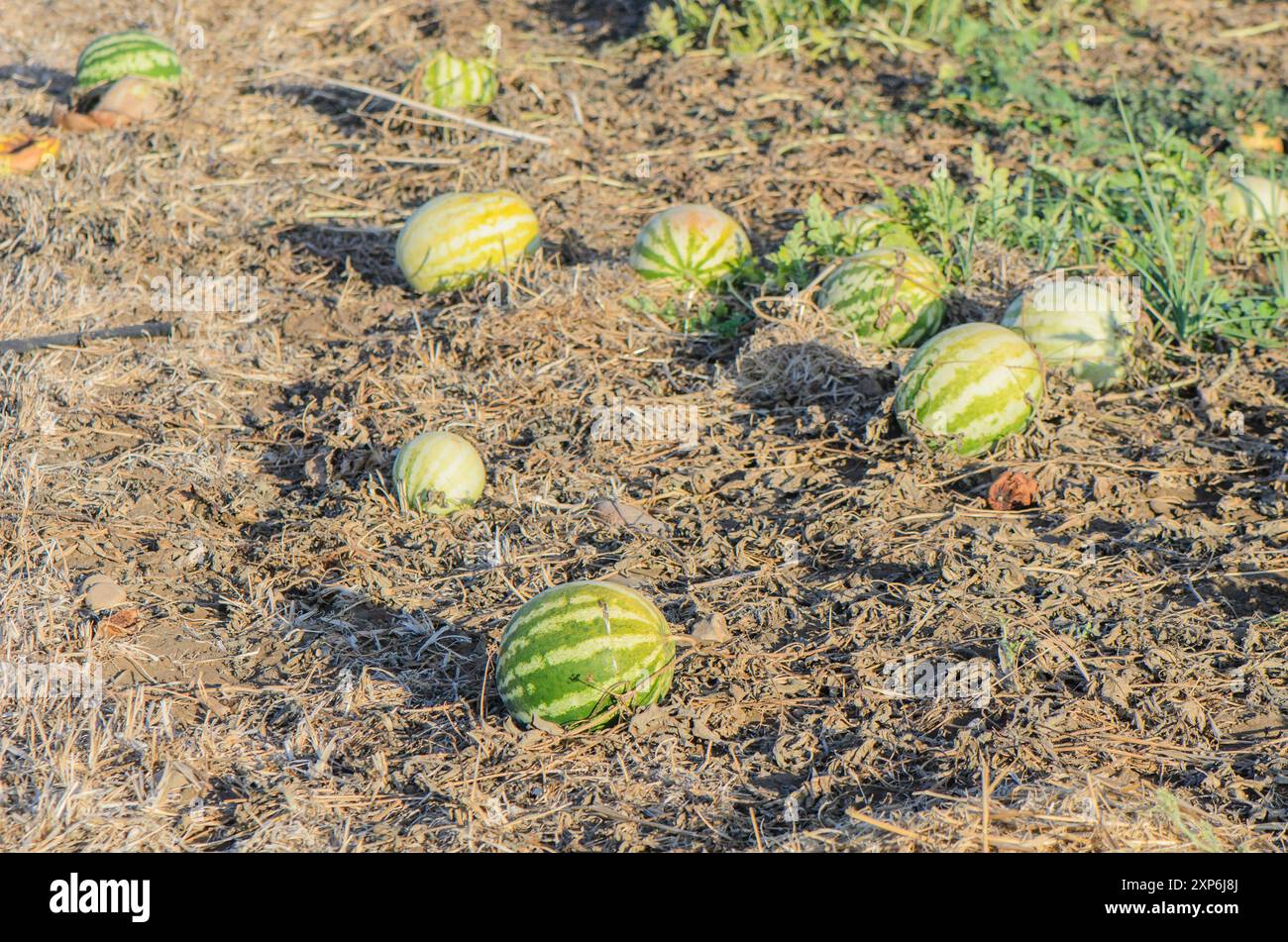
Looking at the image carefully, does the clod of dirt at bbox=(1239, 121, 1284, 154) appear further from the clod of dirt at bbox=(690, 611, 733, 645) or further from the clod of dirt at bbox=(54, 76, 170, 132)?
the clod of dirt at bbox=(54, 76, 170, 132)

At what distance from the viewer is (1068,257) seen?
5262 millimetres

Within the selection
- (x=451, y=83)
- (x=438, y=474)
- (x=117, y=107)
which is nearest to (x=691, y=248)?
(x=438, y=474)

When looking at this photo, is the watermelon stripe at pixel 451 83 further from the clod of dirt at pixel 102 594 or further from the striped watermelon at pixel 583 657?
the striped watermelon at pixel 583 657

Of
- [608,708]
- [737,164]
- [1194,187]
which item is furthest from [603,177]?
[608,708]

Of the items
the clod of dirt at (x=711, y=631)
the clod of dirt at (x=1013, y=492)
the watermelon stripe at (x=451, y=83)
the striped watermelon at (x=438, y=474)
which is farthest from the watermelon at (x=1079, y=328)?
the watermelon stripe at (x=451, y=83)

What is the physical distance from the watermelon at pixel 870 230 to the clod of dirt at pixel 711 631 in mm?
2126

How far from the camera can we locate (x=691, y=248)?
517cm

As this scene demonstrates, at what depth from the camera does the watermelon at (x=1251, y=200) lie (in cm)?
544

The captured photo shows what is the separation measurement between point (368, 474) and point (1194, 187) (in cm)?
373

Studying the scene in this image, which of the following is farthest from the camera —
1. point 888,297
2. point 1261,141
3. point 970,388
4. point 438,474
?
point 1261,141

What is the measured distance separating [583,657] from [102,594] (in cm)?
148

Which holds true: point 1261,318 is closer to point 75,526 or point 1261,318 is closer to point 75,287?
point 75,526

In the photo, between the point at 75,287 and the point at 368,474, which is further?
the point at 75,287

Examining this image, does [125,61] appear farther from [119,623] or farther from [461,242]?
[119,623]
